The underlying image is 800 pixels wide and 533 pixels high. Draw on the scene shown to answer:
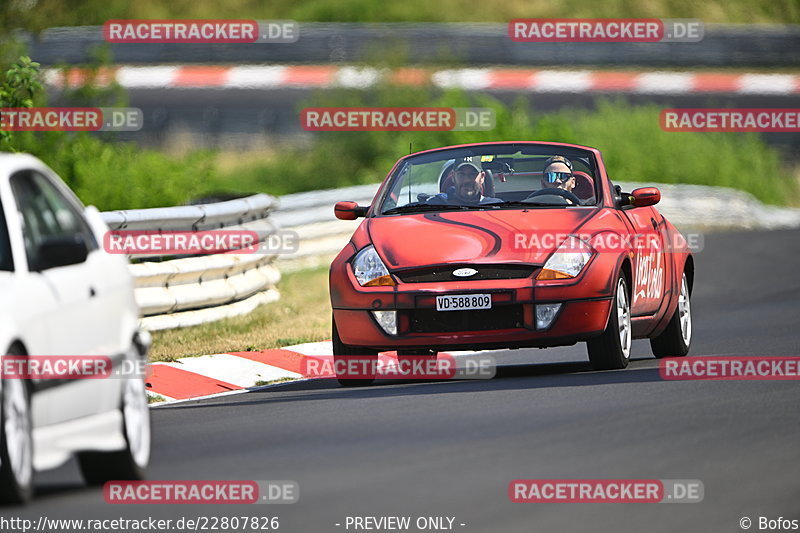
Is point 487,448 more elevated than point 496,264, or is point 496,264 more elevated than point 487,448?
point 496,264

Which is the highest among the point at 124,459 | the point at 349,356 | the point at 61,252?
the point at 61,252

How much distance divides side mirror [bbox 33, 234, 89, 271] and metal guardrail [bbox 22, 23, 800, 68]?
2883 cm

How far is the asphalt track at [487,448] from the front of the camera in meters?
7.62

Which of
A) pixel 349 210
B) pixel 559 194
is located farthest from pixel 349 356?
pixel 559 194

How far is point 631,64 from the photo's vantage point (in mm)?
38125

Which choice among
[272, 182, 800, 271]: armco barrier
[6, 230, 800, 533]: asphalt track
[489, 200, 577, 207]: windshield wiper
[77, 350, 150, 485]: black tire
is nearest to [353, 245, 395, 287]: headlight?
[6, 230, 800, 533]: asphalt track

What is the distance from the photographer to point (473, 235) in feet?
40.8

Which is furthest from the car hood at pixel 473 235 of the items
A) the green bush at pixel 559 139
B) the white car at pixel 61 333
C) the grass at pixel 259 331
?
the green bush at pixel 559 139

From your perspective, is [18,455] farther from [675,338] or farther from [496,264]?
[675,338]

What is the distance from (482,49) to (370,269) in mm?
25526

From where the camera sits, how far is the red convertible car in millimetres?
12156

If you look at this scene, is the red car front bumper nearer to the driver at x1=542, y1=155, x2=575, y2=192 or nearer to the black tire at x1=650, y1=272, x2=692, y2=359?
the driver at x1=542, y1=155, x2=575, y2=192
